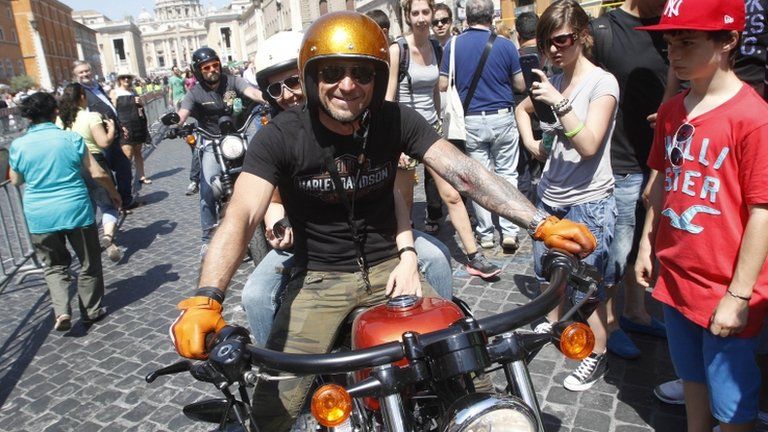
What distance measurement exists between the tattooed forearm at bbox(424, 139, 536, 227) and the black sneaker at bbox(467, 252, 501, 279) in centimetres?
276

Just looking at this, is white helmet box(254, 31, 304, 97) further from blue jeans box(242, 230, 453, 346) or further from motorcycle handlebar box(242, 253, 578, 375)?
motorcycle handlebar box(242, 253, 578, 375)

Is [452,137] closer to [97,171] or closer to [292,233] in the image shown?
[292,233]

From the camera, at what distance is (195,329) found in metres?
1.55

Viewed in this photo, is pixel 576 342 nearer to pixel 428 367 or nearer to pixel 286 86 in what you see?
pixel 428 367

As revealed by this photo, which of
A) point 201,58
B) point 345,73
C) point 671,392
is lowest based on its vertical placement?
point 671,392

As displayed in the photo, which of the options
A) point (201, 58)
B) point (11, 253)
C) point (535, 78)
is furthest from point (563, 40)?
point (11, 253)

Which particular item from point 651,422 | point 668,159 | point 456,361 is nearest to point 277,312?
point 456,361

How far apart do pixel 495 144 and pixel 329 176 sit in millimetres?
3429

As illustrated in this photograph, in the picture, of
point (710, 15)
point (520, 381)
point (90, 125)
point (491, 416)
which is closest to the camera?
point (491, 416)

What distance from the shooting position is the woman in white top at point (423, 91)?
17.0 feet

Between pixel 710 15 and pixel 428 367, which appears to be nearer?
pixel 428 367

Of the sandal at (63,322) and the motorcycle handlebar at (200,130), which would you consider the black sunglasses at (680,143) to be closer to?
the motorcycle handlebar at (200,130)

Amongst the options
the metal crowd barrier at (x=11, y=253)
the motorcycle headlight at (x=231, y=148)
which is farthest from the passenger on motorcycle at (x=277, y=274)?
the metal crowd barrier at (x=11, y=253)

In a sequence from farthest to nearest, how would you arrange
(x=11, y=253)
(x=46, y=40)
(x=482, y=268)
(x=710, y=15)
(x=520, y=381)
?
(x=46, y=40)
(x=11, y=253)
(x=482, y=268)
(x=710, y=15)
(x=520, y=381)
